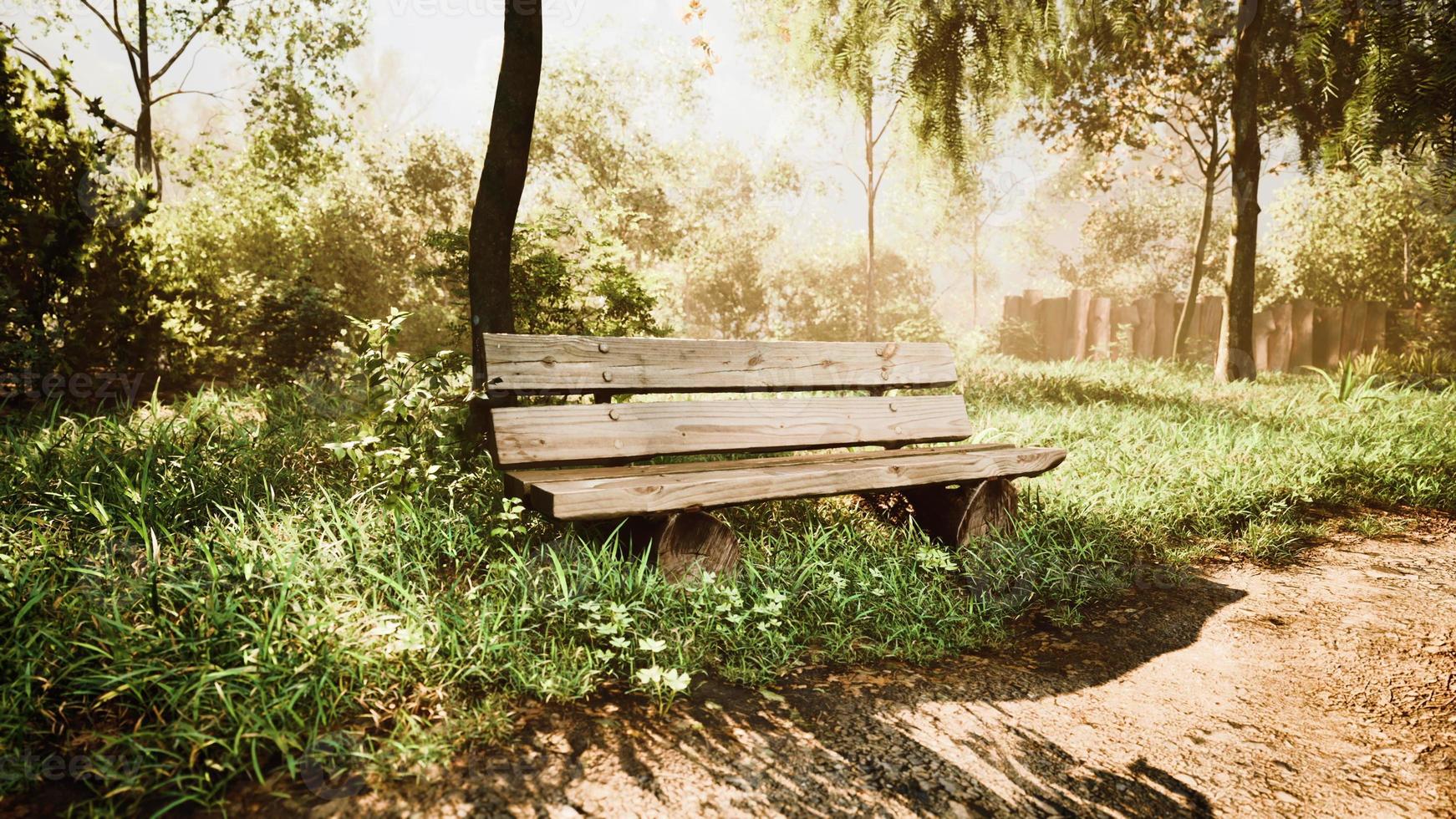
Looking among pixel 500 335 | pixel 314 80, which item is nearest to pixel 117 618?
pixel 500 335

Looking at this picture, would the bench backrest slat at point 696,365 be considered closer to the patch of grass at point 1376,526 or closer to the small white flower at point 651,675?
the small white flower at point 651,675

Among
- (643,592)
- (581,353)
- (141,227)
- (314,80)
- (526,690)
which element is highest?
(314,80)

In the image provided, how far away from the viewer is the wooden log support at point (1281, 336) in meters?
12.2

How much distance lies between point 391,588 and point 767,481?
1.42 metres

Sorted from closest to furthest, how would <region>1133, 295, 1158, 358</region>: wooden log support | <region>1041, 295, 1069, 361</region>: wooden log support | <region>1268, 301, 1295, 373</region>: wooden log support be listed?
1. <region>1268, 301, 1295, 373</region>: wooden log support
2. <region>1133, 295, 1158, 358</region>: wooden log support
3. <region>1041, 295, 1069, 361</region>: wooden log support

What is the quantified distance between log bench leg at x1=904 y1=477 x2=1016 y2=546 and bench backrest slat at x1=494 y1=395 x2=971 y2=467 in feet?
1.08

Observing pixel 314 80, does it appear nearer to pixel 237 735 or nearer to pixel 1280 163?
pixel 237 735

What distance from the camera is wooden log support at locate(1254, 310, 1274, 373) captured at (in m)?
12.4

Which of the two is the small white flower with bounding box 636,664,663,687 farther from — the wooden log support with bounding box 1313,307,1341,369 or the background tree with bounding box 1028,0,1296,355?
the wooden log support with bounding box 1313,307,1341,369

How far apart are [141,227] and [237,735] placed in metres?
5.27

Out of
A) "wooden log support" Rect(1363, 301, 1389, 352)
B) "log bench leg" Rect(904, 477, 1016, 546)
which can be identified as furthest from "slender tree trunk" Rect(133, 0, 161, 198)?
"wooden log support" Rect(1363, 301, 1389, 352)

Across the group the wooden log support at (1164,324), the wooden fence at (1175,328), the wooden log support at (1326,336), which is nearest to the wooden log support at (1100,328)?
the wooden fence at (1175,328)

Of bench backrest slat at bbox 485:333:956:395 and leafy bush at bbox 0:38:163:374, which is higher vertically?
leafy bush at bbox 0:38:163:374

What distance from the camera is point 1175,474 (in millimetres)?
4777
